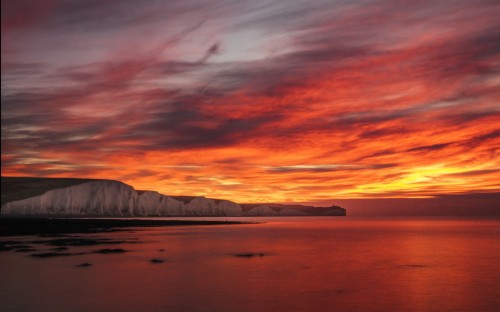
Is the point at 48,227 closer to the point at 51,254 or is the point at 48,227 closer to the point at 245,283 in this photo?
the point at 51,254

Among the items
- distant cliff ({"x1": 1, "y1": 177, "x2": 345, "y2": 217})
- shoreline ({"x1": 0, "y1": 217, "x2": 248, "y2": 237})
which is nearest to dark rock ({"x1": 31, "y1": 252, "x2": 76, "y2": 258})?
shoreline ({"x1": 0, "y1": 217, "x2": 248, "y2": 237})

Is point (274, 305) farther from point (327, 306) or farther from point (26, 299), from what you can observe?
point (26, 299)

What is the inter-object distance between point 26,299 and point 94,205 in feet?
540

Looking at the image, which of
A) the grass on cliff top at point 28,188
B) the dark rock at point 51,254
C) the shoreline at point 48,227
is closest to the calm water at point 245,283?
the dark rock at point 51,254

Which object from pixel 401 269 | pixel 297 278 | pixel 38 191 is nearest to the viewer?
pixel 297 278

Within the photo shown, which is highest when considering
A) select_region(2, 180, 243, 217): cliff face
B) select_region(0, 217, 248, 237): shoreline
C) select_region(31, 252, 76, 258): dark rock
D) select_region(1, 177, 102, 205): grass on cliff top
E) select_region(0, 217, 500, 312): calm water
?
select_region(1, 177, 102, 205): grass on cliff top

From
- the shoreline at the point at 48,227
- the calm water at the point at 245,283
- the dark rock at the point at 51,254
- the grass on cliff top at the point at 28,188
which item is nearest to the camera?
the calm water at the point at 245,283

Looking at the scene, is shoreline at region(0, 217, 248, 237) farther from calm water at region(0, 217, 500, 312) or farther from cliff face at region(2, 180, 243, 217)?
cliff face at region(2, 180, 243, 217)

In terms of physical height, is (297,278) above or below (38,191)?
below

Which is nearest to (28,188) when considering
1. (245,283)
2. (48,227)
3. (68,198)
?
(68,198)

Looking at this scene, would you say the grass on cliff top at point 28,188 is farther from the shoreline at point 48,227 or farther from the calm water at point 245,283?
the calm water at point 245,283

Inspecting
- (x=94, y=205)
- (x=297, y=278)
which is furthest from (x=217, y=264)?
(x=94, y=205)

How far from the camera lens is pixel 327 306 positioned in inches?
1053

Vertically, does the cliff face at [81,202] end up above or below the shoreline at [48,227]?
above
